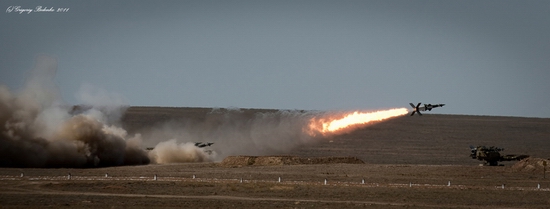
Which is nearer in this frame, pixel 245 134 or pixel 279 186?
pixel 279 186

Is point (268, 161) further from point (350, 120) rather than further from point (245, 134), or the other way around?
point (245, 134)

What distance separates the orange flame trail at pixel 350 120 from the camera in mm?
75688

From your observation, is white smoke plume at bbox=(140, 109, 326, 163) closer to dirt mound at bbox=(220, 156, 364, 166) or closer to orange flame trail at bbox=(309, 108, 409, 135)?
orange flame trail at bbox=(309, 108, 409, 135)

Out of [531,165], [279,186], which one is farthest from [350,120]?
[279,186]

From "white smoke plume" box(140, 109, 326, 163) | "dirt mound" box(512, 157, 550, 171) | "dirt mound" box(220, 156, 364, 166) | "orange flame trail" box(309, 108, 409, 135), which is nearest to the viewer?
"dirt mound" box(512, 157, 550, 171)

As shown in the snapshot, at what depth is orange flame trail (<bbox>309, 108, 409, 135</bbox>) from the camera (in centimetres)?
7569

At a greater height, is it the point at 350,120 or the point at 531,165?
the point at 350,120

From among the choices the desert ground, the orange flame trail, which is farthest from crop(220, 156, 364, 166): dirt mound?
the orange flame trail

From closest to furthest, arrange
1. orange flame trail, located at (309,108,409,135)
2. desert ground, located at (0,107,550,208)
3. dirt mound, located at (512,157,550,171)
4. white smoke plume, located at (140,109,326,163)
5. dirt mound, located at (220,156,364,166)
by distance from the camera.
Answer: desert ground, located at (0,107,550,208) → dirt mound, located at (512,157,550,171) → orange flame trail, located at (309,108,409,135) → dirt mound, located at (220,156,364,166) → white smoke plume, located at (140,109,326,163)

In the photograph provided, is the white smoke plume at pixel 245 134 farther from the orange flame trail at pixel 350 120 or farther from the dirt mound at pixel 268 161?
the dirt mound at pixel 268 161

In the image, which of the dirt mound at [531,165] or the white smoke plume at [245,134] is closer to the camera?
the dirt mound at [531,165]

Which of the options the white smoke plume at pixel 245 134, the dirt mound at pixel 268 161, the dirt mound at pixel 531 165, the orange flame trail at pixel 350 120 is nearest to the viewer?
the dirt mound at pixel 531 165

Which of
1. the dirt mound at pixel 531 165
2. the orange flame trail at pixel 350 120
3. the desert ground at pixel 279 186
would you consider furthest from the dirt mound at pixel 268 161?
the dirt mound at pixel 531 165

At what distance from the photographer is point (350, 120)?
259 ft
